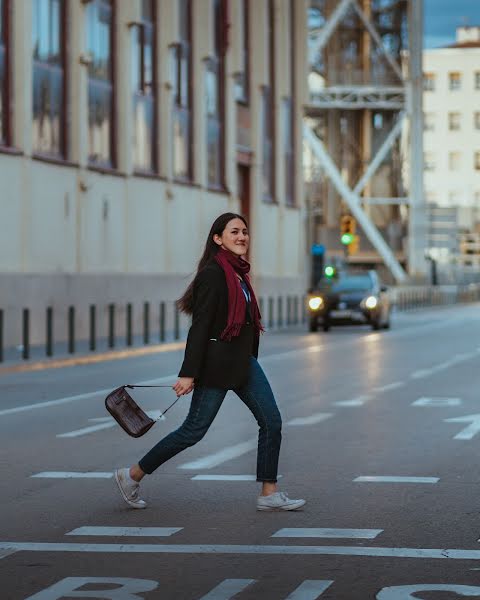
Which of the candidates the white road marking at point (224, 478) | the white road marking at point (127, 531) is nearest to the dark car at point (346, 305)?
the white road marking at point (224, 478)

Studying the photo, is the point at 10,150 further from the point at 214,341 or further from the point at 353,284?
the point at 214,341

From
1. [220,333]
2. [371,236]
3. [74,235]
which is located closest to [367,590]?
[220,333]

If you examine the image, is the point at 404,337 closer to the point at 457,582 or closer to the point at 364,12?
the point at 457,582

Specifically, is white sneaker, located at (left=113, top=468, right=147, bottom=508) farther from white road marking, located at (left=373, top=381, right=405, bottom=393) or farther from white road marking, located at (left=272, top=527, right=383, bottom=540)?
white road marking, located at (left=373, top=381, right=405, bottom=393)

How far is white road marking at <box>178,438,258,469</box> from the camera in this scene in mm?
12812

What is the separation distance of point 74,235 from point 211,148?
42.9ft

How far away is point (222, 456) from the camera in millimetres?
13438

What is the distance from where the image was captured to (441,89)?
508 feet

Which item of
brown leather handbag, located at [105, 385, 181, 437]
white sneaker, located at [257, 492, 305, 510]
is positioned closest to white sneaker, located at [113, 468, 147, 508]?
brown leather handbag, located at [105, 385, 181, 437]

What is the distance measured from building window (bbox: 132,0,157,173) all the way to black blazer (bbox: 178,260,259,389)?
33301 mm

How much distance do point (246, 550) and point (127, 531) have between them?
0.98 m

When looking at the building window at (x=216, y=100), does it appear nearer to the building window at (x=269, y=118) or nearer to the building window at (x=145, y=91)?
the building window at (x=145, y=91)

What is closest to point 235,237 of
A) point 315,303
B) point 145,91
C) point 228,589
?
point 228,589

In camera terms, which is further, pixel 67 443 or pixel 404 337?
pixel 404 337
